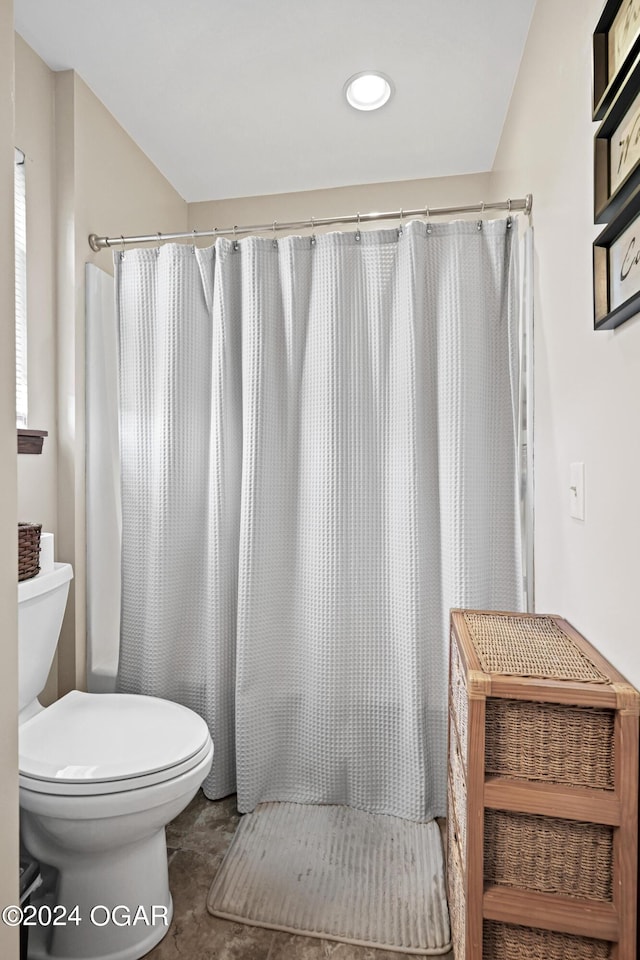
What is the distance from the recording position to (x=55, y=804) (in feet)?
3.88

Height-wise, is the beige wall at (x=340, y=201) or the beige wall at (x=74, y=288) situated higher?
the beige wall at (x=340, y=201)

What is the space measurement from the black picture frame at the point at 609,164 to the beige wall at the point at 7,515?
0.96 m

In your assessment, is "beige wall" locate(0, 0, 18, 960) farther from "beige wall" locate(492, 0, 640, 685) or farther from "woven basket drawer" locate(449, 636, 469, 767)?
"beige wall" locate(492, 0, 640, 685)

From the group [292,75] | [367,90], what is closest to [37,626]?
[292,75]

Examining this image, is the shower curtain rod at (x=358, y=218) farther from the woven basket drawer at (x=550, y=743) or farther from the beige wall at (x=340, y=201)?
the woven basket drawer at (x=550, y=743)

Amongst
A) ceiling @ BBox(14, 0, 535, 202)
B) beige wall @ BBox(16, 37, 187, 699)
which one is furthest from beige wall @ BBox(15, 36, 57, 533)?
ceiling @ BBox(14, 0, 535, 202)

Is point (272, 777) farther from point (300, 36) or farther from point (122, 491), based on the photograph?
point (300, 36)

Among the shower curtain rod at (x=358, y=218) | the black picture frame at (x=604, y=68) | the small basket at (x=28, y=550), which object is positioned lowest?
the small basket at (x=28, y=550)

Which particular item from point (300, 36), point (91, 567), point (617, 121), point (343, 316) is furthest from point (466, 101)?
point (91, 567)

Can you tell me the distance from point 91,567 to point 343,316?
1226 millimetres

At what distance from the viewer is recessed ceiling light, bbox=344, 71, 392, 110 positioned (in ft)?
5.95

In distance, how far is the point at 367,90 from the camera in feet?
6.11

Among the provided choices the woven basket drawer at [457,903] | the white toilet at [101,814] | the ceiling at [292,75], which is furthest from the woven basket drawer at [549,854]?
the ceiling at [292,75]

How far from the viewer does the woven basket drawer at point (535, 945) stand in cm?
90
